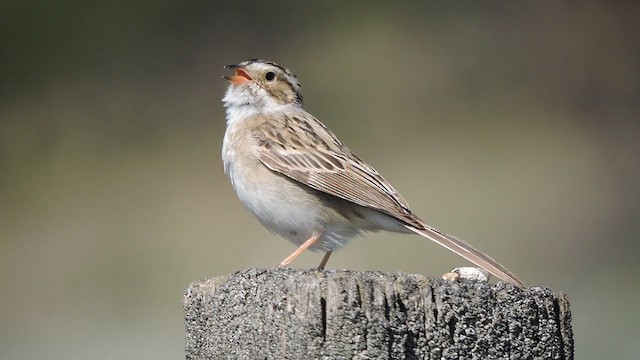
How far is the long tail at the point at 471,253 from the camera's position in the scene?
3585 mm

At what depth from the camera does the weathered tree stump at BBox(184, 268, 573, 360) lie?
2.80 m

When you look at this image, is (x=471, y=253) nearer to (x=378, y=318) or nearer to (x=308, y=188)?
(x=308, y=188)

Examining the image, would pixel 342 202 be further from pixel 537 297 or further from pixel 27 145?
pixel 27 145

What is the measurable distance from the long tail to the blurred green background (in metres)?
2.71

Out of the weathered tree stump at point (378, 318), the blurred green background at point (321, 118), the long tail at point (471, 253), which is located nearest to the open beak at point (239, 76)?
the long tail at point (471, 253)

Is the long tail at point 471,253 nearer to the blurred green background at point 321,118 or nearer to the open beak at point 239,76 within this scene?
the open beak at point 239,76

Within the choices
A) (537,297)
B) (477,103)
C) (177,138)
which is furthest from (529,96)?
(537,297)

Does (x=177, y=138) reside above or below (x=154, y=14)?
below

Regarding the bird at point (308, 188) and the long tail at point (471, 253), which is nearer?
the long tail at point (471, 253)

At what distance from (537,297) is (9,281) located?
5.24 meters

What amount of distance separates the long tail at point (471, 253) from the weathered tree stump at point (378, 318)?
49cm

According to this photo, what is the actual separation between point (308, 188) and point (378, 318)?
5.88 ft

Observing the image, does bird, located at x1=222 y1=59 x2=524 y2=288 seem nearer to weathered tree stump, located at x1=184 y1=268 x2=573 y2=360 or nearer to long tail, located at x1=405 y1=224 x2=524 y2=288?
long tail, located at x1=405 y1=224 x2=524 y2=288

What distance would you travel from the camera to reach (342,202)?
4516 millimetres
